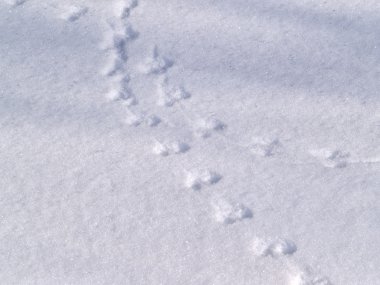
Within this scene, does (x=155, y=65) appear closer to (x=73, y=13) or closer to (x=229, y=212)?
(x=73, y=13)

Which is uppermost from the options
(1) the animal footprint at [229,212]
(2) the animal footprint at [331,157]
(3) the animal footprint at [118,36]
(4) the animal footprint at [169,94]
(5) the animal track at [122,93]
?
(3) the animal footprint at [118,36]

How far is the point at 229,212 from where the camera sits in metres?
1.24

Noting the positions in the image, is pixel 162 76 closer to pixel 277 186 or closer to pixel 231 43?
pixel 231 43

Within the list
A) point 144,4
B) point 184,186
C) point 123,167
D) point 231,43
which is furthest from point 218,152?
point 144,4

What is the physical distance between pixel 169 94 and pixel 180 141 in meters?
0.18

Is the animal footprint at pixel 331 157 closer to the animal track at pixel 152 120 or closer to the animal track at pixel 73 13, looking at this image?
the animal track at pixel 152 120

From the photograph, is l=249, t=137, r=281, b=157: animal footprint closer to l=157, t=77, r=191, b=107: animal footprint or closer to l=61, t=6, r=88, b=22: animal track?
l=157, t=77, r=191, b=107: animal footprint

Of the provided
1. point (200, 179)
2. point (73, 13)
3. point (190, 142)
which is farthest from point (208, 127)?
point (73, 13)

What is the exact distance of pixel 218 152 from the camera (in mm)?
1358

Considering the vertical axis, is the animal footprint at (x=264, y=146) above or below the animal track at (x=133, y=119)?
below

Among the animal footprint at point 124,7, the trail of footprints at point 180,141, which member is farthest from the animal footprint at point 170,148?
the animal footprint at point 124,7

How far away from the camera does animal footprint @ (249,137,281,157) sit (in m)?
1.35

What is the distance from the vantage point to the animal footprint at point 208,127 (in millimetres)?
1397

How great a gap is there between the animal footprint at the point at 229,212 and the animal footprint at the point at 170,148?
0.64ft
